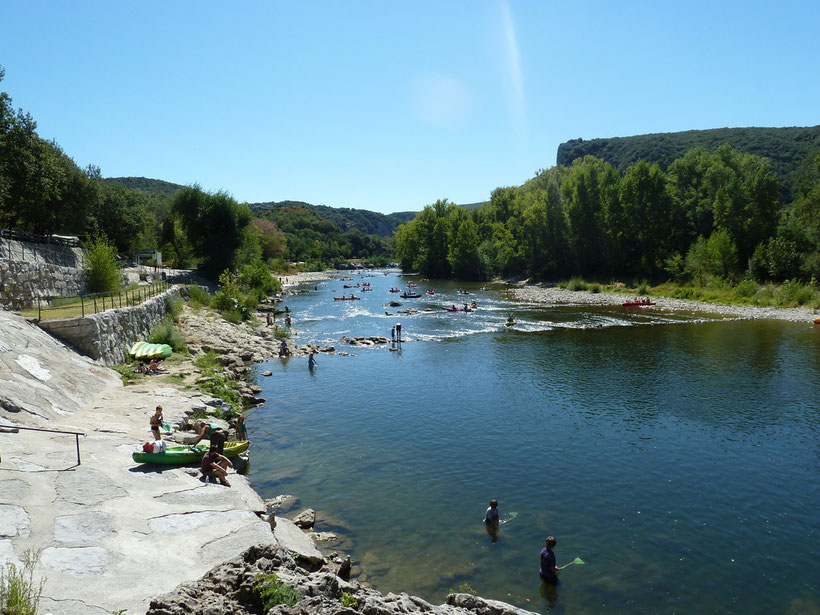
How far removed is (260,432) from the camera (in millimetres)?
22719

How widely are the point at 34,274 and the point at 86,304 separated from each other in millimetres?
4120

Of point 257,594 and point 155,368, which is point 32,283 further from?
Answer: point 257,594

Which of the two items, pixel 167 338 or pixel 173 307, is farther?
pixel 173 307

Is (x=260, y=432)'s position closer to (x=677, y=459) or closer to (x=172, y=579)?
(x=172, y=579)

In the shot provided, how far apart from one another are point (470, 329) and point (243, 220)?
3778 cm

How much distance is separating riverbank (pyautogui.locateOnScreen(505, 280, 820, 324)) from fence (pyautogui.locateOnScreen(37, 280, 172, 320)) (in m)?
50.9

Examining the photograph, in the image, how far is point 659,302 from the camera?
6456 cm

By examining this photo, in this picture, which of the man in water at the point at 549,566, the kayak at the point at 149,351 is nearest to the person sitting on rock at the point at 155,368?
the kayak at the point at 149,351

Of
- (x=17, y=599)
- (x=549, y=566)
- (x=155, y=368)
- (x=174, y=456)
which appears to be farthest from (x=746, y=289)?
(x=17, y=599)

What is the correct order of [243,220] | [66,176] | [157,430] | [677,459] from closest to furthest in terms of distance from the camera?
[157,430]
[677,459]
[66,176]
[243,220]

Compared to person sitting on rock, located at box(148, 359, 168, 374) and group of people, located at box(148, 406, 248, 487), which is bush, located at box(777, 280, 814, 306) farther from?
group of people, located at box(148, 406, 248, 487)

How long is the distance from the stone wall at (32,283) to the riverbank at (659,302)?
5307 cm

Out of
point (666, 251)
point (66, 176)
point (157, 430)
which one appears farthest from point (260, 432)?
point (666, 251)

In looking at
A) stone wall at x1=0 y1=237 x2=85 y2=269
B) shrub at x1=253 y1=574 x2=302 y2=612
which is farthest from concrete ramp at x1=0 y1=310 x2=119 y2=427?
shrub at x1=253 y1=574 x2=302 y2=612
